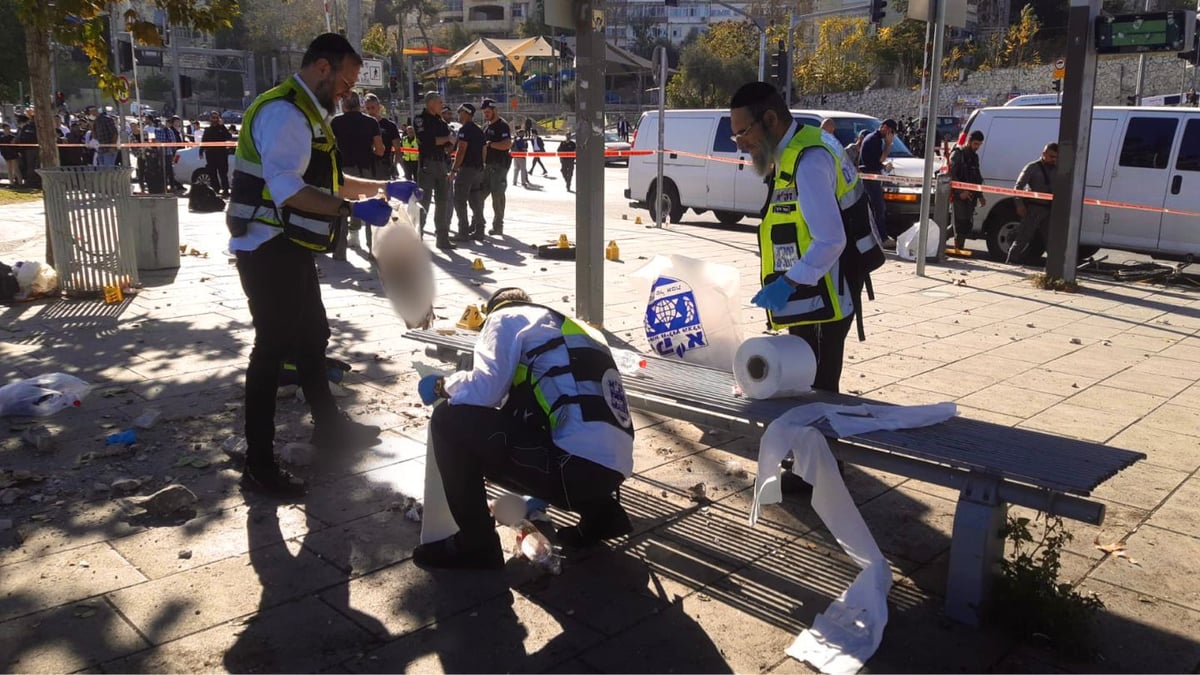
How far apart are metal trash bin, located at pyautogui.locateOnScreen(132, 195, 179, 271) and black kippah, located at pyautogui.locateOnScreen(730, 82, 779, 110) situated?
807 centimetres

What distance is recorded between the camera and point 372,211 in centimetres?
459

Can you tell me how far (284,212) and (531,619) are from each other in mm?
2160

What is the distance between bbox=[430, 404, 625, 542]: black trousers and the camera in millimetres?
3598

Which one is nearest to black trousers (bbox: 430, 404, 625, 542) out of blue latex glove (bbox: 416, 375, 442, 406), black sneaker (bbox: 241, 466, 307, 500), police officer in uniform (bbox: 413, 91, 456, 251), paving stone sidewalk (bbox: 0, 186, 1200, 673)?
blue latex glove (bbox: 416, 375, 442, 406)

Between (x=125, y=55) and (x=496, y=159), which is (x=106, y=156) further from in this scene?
(x=496, y=159)

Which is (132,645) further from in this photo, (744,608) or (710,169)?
(710,169)

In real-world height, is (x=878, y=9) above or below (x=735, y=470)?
above

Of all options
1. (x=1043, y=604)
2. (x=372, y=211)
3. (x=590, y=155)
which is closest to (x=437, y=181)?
(x=590, y=155)

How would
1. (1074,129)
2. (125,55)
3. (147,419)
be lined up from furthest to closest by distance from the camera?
(125,55), (1074,129), (147,419)

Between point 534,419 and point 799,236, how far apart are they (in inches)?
61.5

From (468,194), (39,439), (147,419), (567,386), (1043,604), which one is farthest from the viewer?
(468,194)

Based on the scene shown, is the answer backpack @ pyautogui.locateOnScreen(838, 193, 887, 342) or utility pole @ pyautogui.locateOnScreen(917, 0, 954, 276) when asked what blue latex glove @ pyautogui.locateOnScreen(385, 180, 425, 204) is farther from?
utility pole @ pyautogui.locateOnScreen(917, 0, 954, 276)

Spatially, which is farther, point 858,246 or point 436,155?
point 436,155

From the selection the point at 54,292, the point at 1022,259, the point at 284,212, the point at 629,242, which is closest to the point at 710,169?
the point at 629,242
